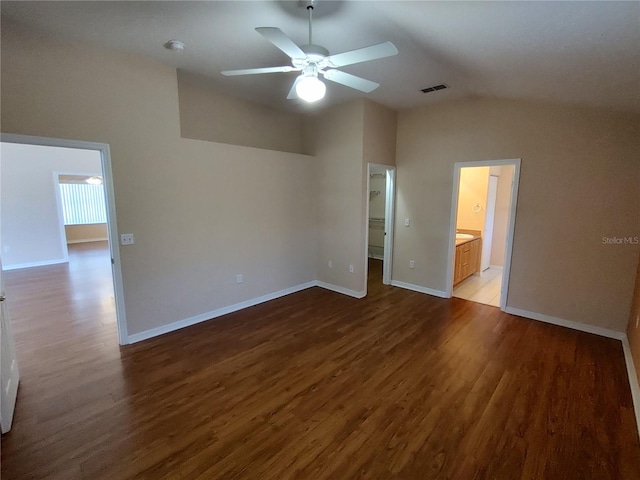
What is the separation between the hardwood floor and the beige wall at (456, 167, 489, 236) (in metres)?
2.68

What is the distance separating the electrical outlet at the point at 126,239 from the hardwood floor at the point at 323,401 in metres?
1.13

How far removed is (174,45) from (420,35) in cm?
221

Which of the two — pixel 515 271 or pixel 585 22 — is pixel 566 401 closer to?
pixel 515 271

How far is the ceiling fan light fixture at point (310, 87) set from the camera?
2129mm

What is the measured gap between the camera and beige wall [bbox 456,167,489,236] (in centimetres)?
578

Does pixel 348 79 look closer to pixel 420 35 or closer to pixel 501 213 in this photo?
pixel 420 35

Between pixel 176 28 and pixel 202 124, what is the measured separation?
168cm

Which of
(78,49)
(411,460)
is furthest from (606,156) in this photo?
(78,49)

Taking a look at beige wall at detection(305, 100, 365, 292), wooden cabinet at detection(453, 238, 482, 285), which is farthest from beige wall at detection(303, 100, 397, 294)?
wooden cabinet at detection(453, 238, 482, 285)

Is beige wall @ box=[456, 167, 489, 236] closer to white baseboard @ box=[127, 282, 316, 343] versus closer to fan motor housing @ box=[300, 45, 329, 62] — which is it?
white baseboard @ box=[127, 282, 316, 343]

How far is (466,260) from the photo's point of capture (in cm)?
534

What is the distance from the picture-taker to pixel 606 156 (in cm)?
323

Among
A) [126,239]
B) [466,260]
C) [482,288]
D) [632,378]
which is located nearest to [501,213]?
[466,260]

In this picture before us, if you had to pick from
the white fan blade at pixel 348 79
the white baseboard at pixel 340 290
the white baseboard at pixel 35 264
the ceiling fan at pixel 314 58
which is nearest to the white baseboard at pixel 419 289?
the white baseboard at pixel 340 290
